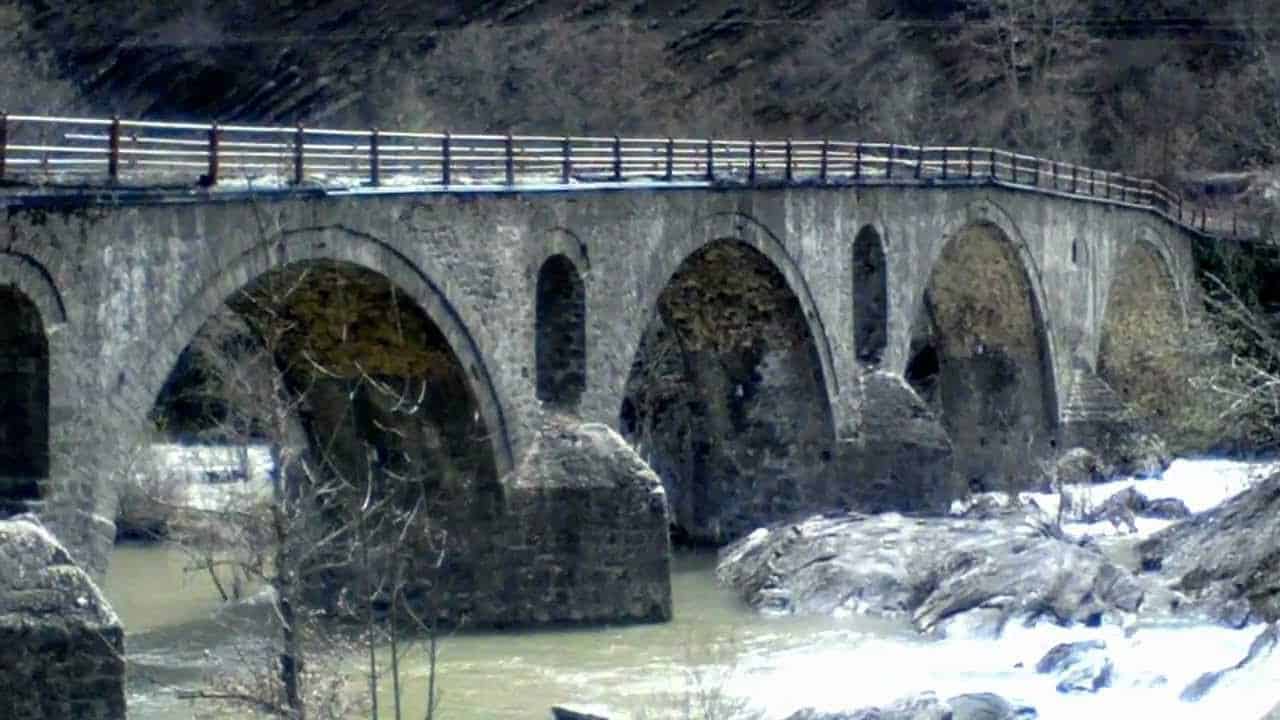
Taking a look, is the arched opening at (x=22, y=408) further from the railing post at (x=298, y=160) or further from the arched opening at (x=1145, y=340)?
the arched opening at (x=1145, y=340)

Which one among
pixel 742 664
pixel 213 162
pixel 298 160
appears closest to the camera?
pixel 213 162

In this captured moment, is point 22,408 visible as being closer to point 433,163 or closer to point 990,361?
point 433,163

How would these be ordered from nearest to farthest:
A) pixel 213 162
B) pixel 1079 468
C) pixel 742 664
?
1. pixel 213 162
2. pixel 742 664
3. pixel 1079 468

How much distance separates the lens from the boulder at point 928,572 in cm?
2958

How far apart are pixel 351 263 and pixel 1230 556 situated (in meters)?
10.6

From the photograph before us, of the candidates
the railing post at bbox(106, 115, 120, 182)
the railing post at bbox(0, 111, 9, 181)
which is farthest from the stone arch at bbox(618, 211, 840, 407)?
the railing post at bbox(0, 111, 9, 181)

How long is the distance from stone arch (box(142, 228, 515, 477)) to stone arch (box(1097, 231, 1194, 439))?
20264 millimetres

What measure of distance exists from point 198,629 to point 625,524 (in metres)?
5.03

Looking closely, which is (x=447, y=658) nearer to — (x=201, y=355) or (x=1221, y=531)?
(x=1221, y=531)

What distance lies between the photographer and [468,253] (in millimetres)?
29031

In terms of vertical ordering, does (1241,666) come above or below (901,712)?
above

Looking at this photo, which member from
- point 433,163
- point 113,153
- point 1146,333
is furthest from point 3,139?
point 1146,333

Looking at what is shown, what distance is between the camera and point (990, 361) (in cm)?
4712

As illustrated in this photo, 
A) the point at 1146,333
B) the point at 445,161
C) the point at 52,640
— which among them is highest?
the point at 445,161
